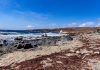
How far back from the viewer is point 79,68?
9914 mm

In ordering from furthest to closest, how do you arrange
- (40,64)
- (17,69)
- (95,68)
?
(40,64) < (17,69) < (95,68)

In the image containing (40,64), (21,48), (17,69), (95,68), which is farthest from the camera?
(21,48)

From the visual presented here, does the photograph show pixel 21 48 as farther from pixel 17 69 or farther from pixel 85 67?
pixel 85 67

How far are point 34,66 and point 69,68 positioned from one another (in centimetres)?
214

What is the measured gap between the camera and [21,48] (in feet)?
62.9

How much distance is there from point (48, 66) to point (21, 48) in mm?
9263

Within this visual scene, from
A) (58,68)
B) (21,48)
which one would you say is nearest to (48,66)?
(58,68)

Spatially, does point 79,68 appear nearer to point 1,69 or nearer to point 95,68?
point 95,68

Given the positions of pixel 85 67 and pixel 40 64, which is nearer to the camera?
pixel 85 67

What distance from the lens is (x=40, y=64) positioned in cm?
1102

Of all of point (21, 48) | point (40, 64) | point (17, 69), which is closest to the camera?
point (17, 69)

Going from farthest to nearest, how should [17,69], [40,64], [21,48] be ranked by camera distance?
[21,48] < [40,64] < [17,69]

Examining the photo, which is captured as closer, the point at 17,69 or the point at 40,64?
the point at 17,69

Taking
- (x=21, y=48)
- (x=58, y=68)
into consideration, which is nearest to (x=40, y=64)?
(x=58, y=68)
